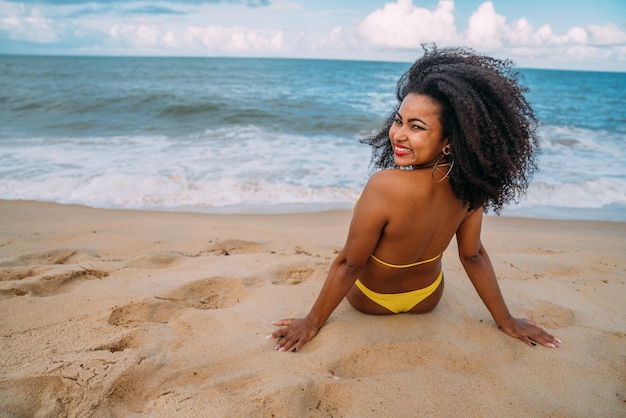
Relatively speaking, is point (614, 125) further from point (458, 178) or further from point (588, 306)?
point (458, 178)

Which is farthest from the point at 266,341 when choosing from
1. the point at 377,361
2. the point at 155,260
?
the point at 155,260

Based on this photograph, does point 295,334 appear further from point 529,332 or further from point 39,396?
point 529,332

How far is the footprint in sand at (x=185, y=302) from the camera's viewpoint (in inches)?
102

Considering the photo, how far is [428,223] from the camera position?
2.13 metres

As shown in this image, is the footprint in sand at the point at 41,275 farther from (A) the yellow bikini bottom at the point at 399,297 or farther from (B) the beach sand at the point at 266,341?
(A) the yellow bikini bottom at the point at 399,297

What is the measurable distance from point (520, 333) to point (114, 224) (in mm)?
4095

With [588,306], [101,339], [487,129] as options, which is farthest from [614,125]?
[101,339]

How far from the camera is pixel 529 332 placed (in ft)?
8.15

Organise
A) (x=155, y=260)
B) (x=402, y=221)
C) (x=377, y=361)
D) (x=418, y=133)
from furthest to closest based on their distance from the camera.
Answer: (x=155, y=260), (x=377, y=361), (x=402, y=221), (x=418, y=133)

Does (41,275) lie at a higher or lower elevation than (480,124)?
lower

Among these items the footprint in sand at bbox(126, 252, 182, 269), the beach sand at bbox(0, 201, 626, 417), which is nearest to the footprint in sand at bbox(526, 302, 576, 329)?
the beach sand at bbox(0, 201, 626, 417)

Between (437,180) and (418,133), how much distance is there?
24 centimetres

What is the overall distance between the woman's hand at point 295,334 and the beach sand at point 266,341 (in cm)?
5

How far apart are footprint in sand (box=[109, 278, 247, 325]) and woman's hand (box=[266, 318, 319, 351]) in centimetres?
61
